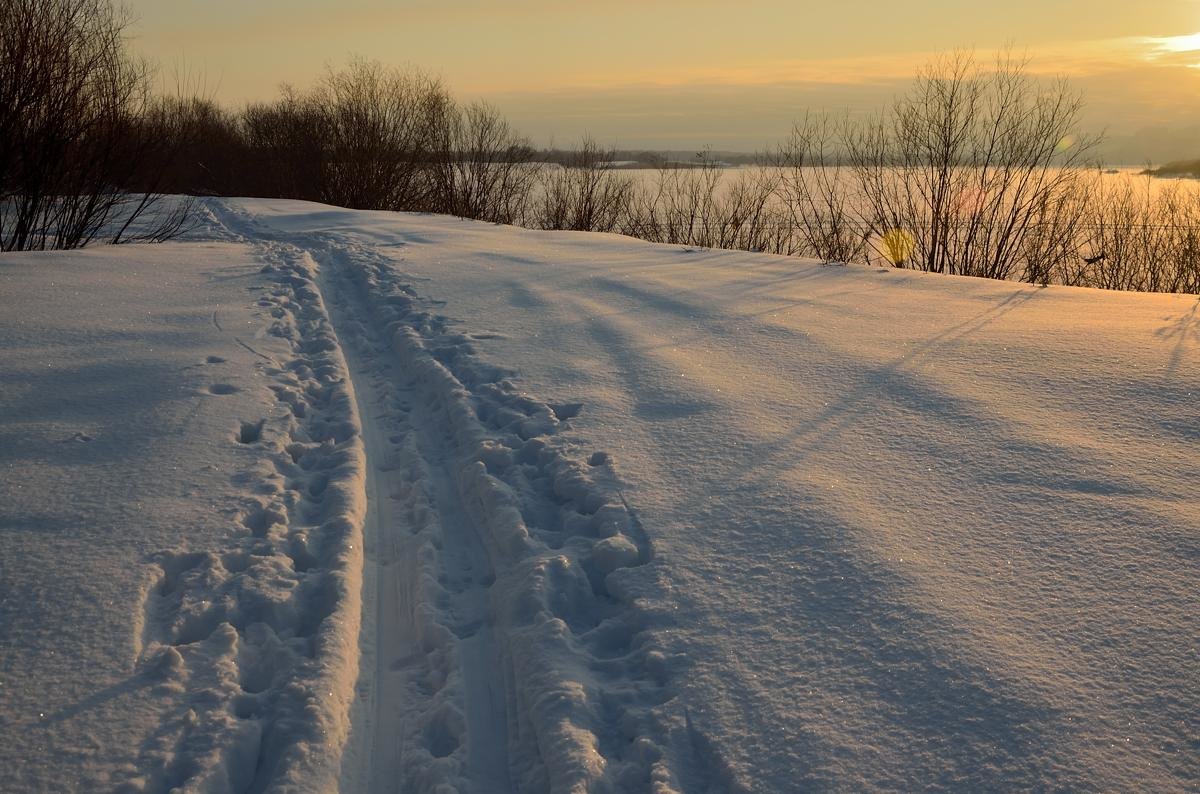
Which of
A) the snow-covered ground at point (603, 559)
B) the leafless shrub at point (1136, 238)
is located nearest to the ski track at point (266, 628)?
the snow-covered ground at point (603, 559)

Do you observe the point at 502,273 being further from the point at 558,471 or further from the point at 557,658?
the point at 557,658

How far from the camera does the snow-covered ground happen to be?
8.05 ft

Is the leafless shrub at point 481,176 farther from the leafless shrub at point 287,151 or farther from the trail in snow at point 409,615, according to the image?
the trail in snow at point 409,615

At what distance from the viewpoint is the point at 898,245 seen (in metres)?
14.6

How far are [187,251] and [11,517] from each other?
27.7ft

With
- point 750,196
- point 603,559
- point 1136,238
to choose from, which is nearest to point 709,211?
point 750,196

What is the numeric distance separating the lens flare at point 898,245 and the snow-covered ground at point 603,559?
26.0 ft

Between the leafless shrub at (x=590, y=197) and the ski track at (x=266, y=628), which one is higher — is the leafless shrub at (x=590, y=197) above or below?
above

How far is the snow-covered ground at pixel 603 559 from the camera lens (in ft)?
8.05

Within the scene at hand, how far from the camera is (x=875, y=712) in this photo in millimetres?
2537

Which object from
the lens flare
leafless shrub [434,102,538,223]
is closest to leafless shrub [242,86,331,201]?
leafless shrub [434,102,538,223]

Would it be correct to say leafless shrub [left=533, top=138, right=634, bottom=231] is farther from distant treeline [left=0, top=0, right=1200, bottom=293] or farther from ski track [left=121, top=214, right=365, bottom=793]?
ski track [left=121, top=214, right=365, bottom=793]

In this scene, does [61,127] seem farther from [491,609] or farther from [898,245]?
[898,245]

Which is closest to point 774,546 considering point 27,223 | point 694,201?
point 27,223
